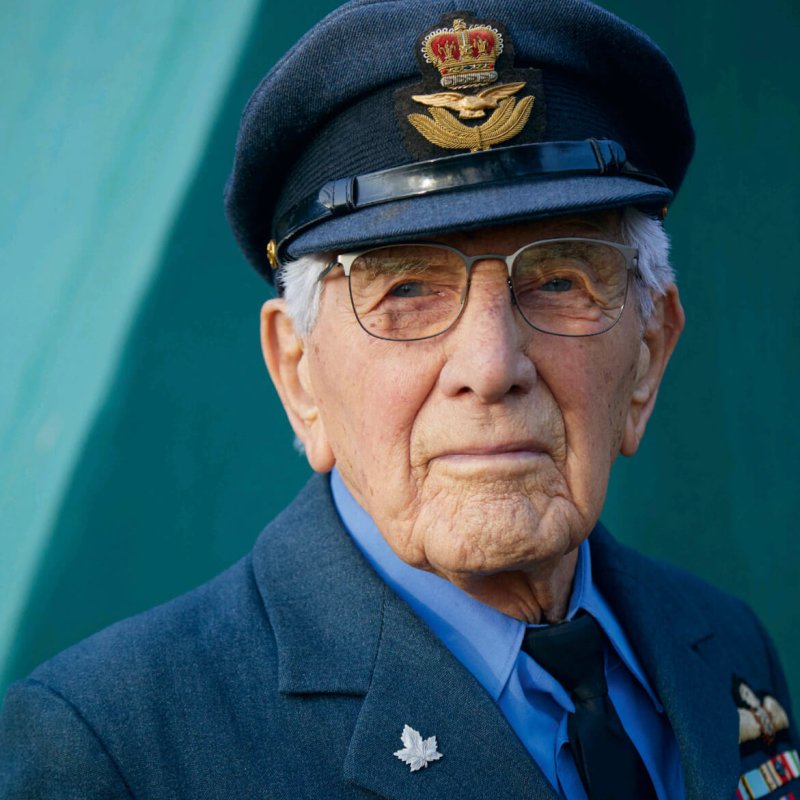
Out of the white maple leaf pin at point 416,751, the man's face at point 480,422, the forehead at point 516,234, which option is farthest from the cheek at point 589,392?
the white maple leaf pin at point 416,751

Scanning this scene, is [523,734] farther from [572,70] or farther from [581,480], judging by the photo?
[572,70]

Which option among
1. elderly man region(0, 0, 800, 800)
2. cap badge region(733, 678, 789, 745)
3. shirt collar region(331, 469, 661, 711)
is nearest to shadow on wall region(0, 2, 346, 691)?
elderly man region(0, 0, 800, 800)

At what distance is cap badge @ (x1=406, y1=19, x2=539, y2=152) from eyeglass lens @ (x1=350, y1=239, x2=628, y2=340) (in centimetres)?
21

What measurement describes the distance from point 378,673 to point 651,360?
Result: 91 cm

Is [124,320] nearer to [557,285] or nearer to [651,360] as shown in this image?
[557,285]

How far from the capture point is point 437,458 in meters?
1.77

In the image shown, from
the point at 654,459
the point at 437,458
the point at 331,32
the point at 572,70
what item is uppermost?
the point at 331,32

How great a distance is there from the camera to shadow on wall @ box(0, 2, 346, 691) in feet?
7.95

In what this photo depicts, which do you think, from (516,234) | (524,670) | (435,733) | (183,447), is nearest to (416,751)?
(435,733)

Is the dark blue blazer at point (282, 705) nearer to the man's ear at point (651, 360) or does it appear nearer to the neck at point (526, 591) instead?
the neck at point (526, 591)

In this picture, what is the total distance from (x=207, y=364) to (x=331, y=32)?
115cm

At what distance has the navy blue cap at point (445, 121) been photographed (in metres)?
1.75

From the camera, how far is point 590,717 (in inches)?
75.9

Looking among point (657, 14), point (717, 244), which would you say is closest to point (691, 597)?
point (717, 244)
